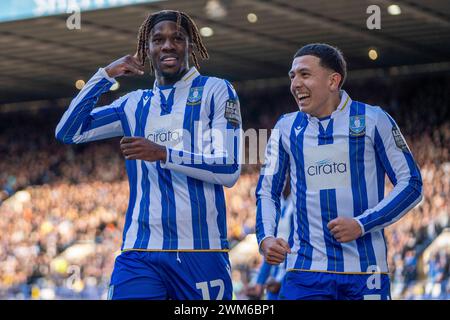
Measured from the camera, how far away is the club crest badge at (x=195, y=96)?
198 inches

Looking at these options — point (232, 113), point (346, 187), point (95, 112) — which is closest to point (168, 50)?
point (232, 113)

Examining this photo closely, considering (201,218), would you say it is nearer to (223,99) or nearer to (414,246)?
(223,99)

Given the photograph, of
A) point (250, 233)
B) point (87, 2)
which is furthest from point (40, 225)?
point (87, 2)

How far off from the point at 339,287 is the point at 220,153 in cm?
86

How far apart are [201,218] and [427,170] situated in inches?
587

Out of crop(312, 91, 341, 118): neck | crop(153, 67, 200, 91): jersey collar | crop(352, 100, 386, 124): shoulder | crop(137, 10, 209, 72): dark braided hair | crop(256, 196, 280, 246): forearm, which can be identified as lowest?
crop(256, 196, 280, 246): forearm

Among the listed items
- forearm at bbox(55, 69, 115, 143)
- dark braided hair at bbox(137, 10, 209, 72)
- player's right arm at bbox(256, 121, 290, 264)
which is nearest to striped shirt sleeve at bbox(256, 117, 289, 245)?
player's right arm at bbox(256, 121, 290, 264)

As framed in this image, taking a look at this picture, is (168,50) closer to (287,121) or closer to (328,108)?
(287,121)

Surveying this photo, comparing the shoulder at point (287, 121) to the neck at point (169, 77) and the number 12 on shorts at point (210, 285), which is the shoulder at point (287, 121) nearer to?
the neck at point (169, 77)

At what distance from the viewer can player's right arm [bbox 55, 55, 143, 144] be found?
5172mm

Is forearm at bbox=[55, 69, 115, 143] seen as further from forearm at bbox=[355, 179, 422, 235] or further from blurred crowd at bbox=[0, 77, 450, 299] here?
blurred crowd at bbox=[0, 77, 450, 299]

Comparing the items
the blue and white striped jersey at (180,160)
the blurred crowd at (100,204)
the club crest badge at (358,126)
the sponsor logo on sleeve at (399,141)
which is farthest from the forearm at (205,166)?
the blurred crowd at (100,204)

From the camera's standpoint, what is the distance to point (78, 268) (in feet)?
68.3

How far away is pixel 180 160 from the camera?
15.5ft
